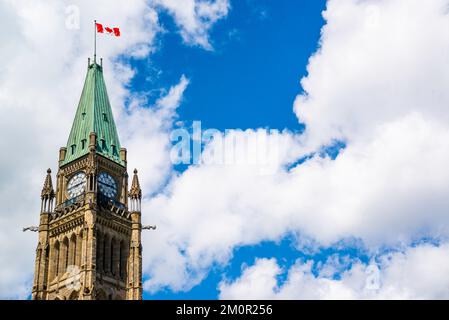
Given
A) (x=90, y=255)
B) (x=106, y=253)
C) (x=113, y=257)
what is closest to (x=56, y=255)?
(x=106, y=253)

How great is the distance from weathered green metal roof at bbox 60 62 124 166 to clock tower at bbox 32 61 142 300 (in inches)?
6.1

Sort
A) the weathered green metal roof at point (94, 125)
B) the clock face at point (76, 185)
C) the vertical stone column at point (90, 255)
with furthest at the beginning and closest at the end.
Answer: the weathered green metal roof at point (94, 125), the clock face at point (76, 185), the vertical stone column at point (90, 255)

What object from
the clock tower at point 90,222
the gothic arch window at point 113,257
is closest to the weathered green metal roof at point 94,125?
the clock tower at point 90,222

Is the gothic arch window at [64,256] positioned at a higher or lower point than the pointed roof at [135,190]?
lower

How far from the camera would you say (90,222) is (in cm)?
11394

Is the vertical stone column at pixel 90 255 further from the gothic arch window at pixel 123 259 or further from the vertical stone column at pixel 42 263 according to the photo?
the vertical stone column at pixel 42 263

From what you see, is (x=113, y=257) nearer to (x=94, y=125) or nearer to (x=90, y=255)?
(x=90, y=255)

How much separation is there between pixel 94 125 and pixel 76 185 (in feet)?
33.8

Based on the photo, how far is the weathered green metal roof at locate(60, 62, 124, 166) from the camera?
4921 inches

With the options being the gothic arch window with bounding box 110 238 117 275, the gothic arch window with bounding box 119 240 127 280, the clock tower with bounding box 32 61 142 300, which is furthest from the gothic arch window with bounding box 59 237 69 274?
the gothic arch window with bounding box 119 240 127 280

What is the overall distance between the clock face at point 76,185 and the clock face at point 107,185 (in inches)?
93.1

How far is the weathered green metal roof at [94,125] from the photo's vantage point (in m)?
125

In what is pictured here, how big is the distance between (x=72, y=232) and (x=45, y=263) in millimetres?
5816

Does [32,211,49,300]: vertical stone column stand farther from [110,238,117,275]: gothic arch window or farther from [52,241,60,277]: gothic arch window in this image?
[110,238,117,275]: gothic arch window
